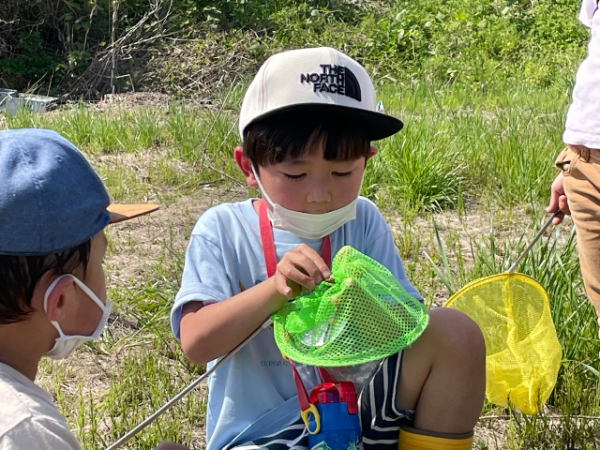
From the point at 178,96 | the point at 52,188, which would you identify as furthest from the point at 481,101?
the point at 52,188

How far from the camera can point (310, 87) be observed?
1710 mm

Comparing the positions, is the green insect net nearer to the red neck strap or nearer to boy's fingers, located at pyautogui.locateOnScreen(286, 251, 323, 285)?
boy's fingers, located at pyautogui.locateOnScreen(286, 251, 323, 285)

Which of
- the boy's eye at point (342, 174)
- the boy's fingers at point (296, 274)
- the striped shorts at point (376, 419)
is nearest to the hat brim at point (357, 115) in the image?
the boy's eye at point (342, 174)

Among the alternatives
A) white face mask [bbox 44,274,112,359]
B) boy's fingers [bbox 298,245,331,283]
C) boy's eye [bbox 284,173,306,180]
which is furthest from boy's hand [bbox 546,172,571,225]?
white face mask [bbox 44,274,112,359]

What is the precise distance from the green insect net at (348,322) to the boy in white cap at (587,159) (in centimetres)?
77

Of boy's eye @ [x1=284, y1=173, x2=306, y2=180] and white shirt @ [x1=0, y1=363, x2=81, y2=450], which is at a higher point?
boy's eye @ [x1=284, y1=173, x2=306, y2=180]

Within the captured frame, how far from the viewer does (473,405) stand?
1.70m

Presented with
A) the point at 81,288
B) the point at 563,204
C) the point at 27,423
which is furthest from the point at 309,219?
the point at 563,204

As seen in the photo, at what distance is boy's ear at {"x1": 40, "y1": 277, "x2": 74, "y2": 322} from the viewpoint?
1.39 meters

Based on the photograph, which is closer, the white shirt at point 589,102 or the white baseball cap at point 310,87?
the white baseball cap at point 310,87

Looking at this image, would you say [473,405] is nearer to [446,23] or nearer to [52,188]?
[52,188]

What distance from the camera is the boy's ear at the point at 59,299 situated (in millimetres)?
1389

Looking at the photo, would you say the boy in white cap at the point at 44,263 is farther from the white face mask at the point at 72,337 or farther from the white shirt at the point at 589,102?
the white shirt at the point at 589,102

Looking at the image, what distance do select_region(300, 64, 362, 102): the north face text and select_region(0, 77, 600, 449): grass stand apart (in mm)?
992
